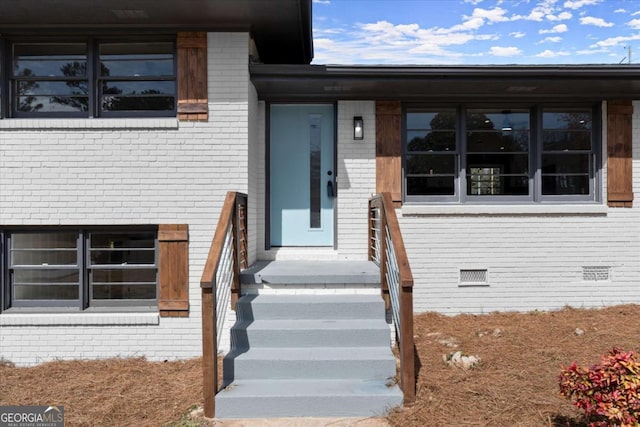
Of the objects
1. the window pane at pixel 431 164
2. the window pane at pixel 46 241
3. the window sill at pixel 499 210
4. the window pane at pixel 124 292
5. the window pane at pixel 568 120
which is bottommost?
the window pane at pixel 124 292

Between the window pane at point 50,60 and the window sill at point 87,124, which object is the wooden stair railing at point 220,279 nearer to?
the window sill at point 87,124

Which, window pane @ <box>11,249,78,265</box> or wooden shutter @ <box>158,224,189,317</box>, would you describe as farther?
window pane @ <box>11,249,78,265</box>

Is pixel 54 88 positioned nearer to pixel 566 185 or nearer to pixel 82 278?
pixel 82 278

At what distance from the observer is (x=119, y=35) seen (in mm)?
5516

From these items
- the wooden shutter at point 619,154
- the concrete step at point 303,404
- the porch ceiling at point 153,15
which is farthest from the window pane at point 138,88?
the wooden shutter at point 619,154

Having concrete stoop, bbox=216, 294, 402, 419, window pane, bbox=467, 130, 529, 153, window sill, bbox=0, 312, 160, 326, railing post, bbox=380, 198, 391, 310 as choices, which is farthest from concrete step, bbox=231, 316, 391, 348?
window pane, bbox=467, 130, 529, 153

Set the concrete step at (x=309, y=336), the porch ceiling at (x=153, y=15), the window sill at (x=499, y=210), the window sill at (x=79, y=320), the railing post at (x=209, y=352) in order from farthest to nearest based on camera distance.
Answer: the window sill at (x=499, y=210)
the window sill at (x=79, y=320)
the porch ceiling at (x=153, y=15)
the concrete step at (x=309, y=336)
the railing post at (x=209, y=352)

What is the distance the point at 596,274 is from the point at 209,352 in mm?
5587

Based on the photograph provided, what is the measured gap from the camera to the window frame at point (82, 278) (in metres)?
5.54

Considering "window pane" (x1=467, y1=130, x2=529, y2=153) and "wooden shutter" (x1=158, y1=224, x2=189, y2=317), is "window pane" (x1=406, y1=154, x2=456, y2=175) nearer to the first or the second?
"window pane" (x1=467, y1=130, x2=529, y2=153)

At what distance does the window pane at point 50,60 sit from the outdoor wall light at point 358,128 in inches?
144

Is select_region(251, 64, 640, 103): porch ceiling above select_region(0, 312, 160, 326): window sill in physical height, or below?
above

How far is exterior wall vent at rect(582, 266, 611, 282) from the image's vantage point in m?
6.22

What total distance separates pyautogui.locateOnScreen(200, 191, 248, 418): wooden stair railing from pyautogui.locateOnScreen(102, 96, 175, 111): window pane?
1684 millimetres
